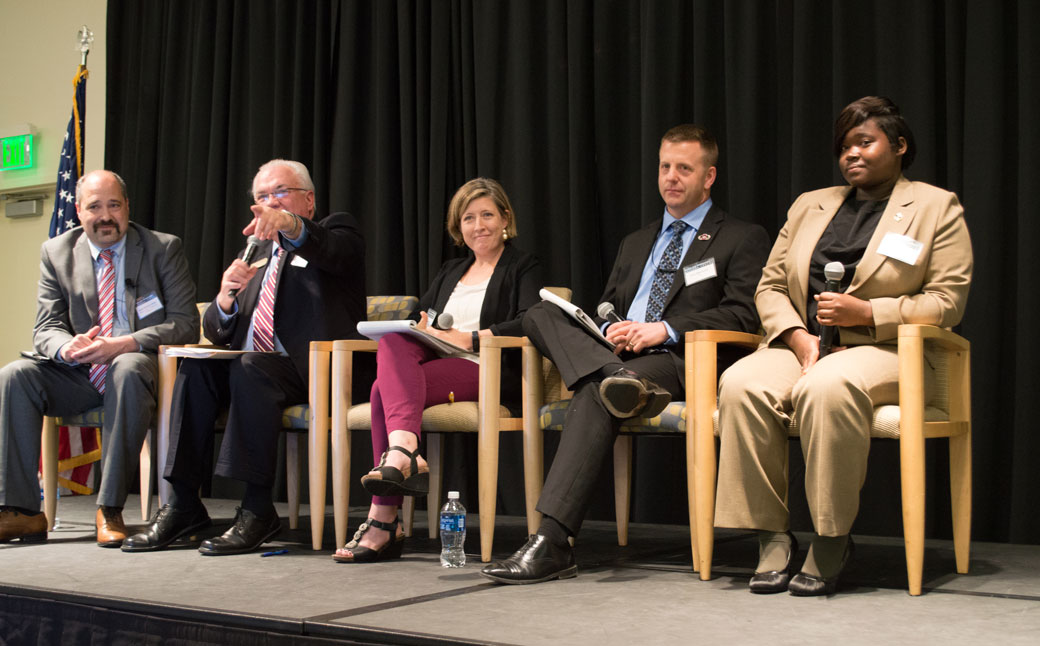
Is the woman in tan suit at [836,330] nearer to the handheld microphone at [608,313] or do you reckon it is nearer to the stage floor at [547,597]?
the stage floor at [547,597]

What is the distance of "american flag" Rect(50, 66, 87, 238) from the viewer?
4.71m

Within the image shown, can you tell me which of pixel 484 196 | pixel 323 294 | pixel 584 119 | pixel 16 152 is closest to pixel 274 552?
pixel 323 294

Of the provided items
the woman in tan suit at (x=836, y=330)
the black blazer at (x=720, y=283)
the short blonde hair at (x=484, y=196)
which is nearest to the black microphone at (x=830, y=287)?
the woman in tan suit at (x=836, y=330)

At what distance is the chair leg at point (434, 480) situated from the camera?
340 centimetres

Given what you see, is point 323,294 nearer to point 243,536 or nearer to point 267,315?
point 267,315

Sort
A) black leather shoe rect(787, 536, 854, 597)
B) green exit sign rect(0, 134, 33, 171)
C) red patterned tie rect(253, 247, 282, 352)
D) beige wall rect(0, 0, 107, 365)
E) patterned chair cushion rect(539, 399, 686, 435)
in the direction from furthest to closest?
green exit sign rect(0, 134, 33, 171) → beige wall rect(0, 0, 107, 365) → red patterned tie rect(253, 247, 282, 352) → patterned chair cushion rect(539, 399, 686, 435) → black leather shoe rect(787, 536, 854, 597)

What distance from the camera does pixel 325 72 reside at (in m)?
4.71

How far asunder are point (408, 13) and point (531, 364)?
226cm

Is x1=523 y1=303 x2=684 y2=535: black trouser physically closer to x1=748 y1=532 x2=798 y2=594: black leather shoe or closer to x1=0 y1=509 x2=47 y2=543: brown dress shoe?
x1=748 y1=532 x2=798 y2=594: black leather shoe

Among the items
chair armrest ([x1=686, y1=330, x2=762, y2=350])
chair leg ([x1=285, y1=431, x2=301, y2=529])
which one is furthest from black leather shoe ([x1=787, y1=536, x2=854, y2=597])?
chair leg ([x1=285, y1=431, x2=301, y2=529])

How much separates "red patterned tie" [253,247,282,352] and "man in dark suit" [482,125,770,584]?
37.7 inches

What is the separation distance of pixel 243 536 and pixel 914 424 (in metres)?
1.83

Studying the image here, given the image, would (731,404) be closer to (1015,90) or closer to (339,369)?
(339,369)

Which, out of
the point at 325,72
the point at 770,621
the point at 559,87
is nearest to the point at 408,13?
the point at 325,72
